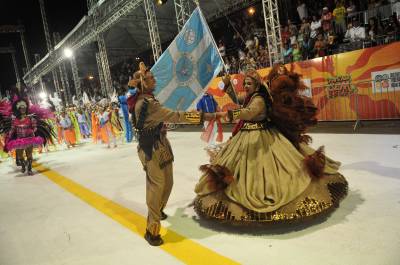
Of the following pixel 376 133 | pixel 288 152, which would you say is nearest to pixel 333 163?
pixel 288 152

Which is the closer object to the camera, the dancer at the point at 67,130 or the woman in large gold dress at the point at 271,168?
the woman in large gold dress at the point at 271,168

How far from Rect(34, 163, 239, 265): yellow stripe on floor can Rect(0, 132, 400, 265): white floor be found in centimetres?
7

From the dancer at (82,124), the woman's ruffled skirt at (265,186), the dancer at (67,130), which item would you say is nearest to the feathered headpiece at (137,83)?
the woman's ruffled skirt at (265,186)

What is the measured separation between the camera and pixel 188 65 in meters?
4.95

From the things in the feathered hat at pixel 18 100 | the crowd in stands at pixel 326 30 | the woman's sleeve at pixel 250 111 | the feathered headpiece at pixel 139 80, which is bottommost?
the woman's sleeve at pixel 250 111

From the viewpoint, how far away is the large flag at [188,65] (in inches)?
190

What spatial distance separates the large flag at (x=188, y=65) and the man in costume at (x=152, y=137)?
1453 millimetres

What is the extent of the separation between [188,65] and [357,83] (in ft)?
18.4

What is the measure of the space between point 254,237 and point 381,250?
3.40ft

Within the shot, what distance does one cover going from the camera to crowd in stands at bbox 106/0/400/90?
9.42 metres

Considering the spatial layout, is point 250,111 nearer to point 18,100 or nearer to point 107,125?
point 18,100

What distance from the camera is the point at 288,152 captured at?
3369 mm

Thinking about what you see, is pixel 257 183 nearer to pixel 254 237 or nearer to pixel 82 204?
pixel 254 237

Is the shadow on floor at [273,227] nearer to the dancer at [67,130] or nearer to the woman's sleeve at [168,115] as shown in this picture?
the woman's sleeve at [168,115]
